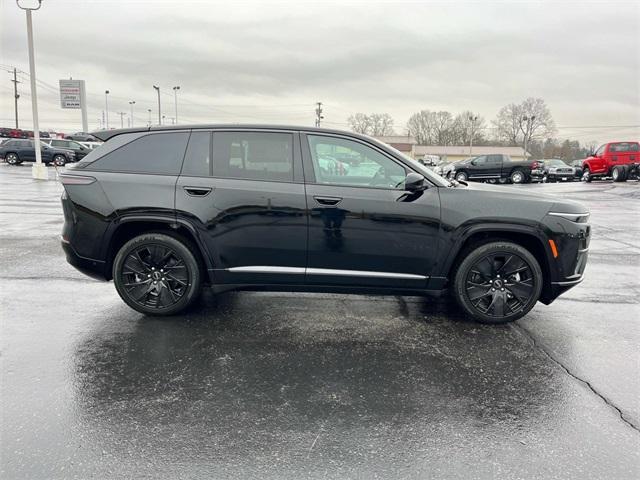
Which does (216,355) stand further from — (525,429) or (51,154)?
(51,154)

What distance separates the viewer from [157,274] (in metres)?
4.49

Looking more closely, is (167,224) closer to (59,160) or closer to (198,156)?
(198,156)

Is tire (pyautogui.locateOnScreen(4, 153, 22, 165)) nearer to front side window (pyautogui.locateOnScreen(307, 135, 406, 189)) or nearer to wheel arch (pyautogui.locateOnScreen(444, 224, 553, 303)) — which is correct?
front side window (pyautogui.locateOnScreen(307, 135, 406, 189))

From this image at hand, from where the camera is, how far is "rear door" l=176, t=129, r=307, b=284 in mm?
4242

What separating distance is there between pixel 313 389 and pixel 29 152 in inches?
1382

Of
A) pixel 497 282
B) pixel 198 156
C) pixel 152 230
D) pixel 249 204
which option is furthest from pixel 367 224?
pixel 152 230

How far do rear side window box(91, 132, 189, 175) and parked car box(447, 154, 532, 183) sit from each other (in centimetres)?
2448

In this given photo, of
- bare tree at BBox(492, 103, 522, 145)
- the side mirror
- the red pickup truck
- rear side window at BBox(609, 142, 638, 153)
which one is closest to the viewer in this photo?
the side mirror

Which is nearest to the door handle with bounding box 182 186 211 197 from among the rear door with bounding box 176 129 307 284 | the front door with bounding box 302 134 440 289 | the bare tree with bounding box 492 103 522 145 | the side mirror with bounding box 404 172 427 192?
the rear door with bounding box 176 129 307 284

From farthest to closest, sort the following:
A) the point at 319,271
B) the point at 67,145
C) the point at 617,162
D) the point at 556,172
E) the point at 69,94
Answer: the point at 69,94, the point at 67,145, the point at 556,172, the point at 617,162, the point at 319,271

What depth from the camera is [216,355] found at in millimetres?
3732

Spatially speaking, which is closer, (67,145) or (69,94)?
(67,145)

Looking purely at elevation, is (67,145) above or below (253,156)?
above

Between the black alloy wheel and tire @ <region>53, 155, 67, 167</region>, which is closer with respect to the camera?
tire @ <region>53, 155, 67, 167</region>
